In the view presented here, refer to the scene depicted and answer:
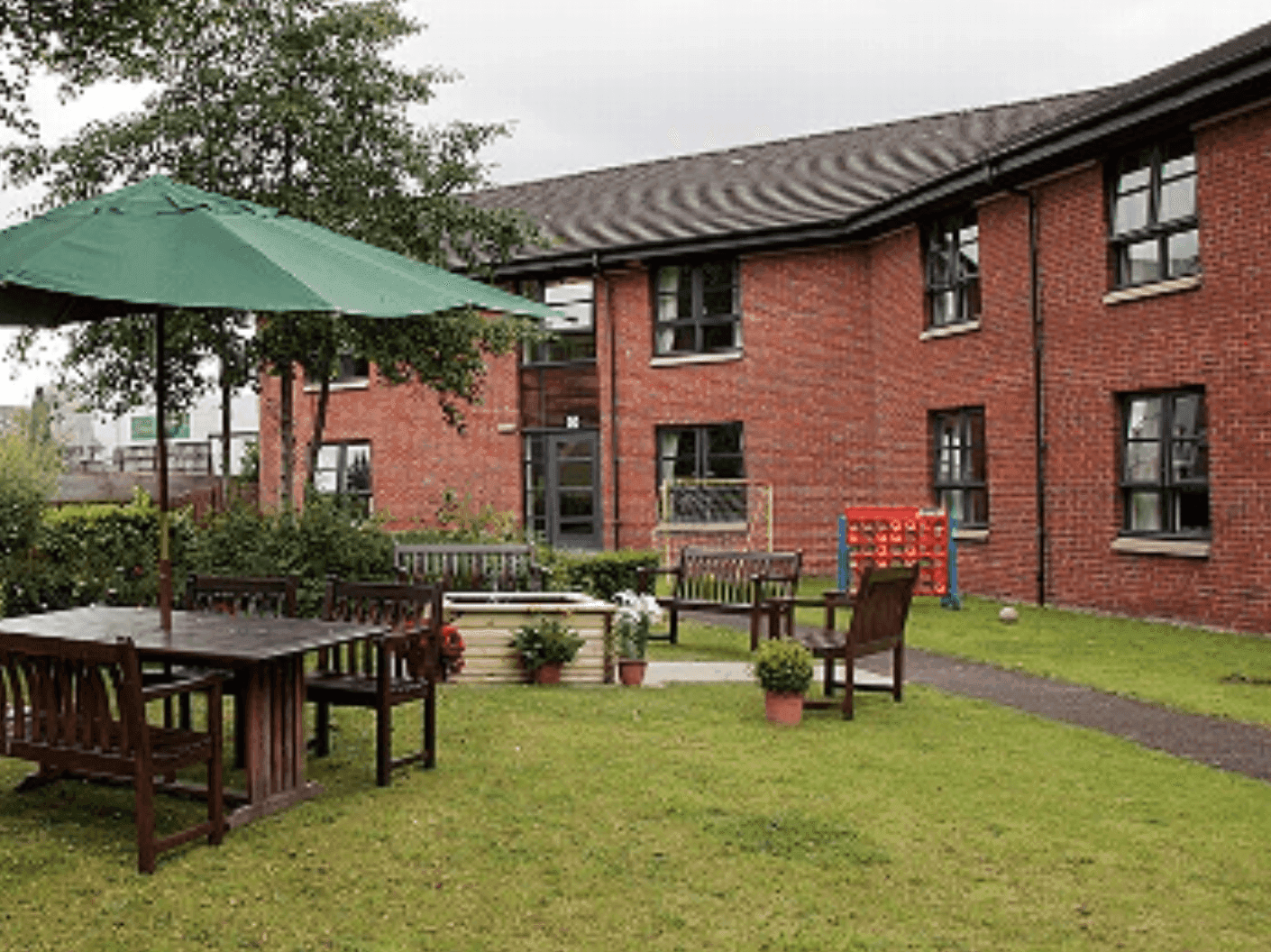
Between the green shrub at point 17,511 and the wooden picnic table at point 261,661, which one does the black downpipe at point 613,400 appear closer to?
the green shrub at point 17,511

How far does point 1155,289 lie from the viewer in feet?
50.8


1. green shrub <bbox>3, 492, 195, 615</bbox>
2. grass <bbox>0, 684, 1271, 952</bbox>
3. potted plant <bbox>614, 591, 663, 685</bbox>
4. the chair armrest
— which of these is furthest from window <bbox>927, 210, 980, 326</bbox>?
the chair armrest

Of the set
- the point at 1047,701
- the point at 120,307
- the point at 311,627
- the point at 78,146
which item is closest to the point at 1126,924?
the point at 311,627

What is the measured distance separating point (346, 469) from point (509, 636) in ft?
57.8

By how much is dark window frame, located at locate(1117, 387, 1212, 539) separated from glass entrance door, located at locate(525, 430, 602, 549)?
35.4ft

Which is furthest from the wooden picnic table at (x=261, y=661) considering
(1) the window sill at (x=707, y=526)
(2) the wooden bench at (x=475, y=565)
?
(1) the window sill at (x=707, y=526)

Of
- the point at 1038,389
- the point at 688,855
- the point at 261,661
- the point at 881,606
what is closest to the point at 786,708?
the point at 881,606

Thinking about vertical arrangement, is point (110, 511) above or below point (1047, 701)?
above

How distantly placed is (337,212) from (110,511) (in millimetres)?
4526

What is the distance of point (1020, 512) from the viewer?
58.9ft

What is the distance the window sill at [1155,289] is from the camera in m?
14.9

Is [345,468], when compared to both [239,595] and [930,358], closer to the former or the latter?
[930,358]

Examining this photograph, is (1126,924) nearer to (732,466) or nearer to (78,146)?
(78,146)

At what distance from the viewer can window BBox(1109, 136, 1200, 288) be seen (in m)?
15.2
